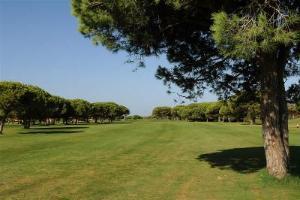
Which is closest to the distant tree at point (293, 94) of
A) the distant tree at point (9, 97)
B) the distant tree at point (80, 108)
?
the distant tree at point (9, 97)

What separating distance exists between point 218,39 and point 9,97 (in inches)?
1941

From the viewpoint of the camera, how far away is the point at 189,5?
15.5 meters

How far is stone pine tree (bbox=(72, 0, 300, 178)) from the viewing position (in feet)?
43.8

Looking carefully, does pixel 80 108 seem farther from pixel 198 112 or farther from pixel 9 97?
pixel 9 97

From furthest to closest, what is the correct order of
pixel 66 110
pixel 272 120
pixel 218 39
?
1. pixel 66 110
2. pixel 272 120
3. pixel 218 39

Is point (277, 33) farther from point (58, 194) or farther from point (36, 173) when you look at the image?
point (36, 173)

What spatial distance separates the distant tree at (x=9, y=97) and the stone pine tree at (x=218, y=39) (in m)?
41.7

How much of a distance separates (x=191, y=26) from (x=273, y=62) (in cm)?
343

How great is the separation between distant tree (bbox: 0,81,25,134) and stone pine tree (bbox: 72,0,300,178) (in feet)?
137

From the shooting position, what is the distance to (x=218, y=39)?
13047 mm

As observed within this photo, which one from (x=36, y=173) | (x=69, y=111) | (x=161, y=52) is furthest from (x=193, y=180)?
(x=69, y=111)

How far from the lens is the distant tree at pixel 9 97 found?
192 feet

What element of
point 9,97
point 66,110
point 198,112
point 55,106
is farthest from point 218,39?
point 198,112

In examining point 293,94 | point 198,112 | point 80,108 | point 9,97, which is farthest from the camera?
point 198,112
